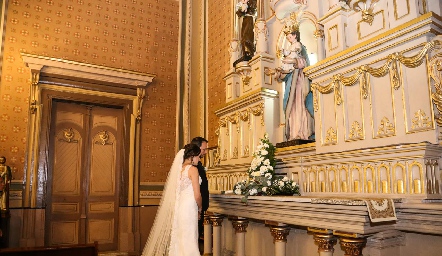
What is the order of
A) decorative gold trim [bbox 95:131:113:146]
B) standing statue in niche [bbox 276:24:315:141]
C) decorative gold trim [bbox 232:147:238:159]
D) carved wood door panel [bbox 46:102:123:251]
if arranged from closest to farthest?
standing statue in niche [bbox 276:24:315:141]
decorative gold trim [bbox 232:147:238:159]
carved wood door panel [bbox 46:102:123:251]
decorative gold trim [bbox 95:131:113:146]

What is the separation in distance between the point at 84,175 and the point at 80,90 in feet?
6.18

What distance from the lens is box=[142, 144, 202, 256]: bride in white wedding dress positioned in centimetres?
426

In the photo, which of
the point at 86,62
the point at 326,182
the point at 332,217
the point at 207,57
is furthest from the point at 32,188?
the point at 332,217

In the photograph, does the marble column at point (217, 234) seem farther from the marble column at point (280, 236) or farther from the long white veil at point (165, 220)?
the marble column at point (280, 236)

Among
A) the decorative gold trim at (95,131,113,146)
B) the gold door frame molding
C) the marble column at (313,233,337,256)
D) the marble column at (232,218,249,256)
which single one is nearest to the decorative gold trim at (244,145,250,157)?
the marble column at (232,218,249,256)

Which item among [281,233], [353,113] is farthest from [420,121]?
[281,233]

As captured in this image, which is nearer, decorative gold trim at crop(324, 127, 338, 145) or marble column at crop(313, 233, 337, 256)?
marble column at crop(313, 233, 337, 256)

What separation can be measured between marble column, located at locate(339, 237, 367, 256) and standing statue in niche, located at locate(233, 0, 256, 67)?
4114mm

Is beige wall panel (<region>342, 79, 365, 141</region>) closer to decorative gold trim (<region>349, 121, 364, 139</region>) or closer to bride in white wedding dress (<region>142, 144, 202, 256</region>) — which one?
decorative gold trim (<region>349, 121, 364, 139</region>)

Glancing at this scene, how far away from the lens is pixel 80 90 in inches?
315

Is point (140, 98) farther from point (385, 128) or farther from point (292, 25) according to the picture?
A: point (385, 128)

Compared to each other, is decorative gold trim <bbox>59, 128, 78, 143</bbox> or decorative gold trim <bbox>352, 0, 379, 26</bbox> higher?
decorative gold trim <bbox>352, 0, 379, 26</bbox>

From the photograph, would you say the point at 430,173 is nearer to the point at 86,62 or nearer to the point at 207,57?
the point at 207,57

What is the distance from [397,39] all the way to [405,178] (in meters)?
1.37
